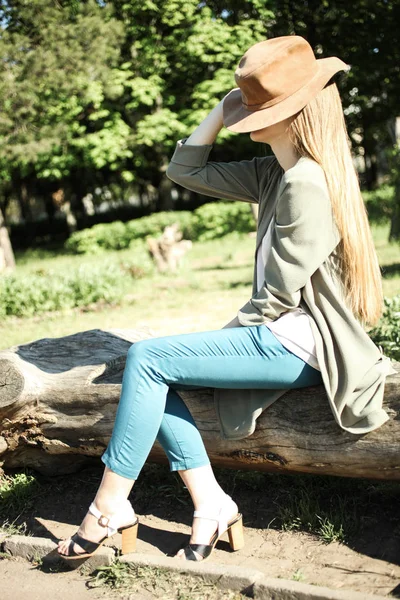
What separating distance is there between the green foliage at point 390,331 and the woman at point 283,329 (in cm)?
210

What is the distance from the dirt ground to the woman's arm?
1.53 meters

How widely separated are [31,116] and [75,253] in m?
6.09

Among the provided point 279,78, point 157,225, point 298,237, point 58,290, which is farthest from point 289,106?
point 157,225

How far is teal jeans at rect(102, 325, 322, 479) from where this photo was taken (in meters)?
2.82

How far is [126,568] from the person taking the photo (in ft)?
9.78

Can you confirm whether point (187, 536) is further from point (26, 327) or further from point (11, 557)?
point (26, 327)

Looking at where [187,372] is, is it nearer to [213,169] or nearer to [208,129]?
[213,169]

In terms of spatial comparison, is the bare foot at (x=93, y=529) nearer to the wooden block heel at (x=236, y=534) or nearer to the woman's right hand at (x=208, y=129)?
the wooden block heel at (x=236, y=534)

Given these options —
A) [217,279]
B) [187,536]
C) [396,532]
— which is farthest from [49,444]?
[217,279]

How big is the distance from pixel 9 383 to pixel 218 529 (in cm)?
134

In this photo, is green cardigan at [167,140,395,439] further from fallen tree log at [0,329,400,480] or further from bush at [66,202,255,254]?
bush at [66,202,255,254]

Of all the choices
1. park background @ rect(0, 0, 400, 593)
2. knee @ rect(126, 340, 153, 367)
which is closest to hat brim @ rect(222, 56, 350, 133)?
knee @ rect(126, 340, 153, 367)

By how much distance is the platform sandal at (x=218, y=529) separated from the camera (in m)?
2.96

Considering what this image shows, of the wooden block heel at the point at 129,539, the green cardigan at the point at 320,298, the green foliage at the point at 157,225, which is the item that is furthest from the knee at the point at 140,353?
the green foliage at the point at 157,225
